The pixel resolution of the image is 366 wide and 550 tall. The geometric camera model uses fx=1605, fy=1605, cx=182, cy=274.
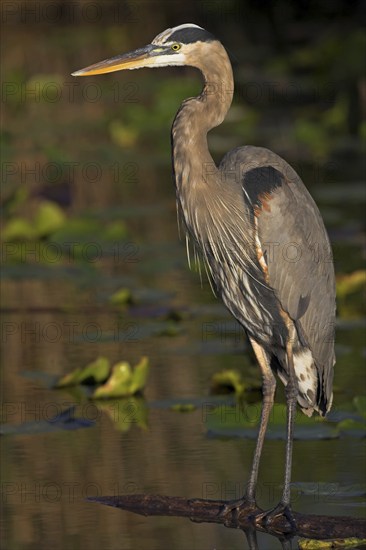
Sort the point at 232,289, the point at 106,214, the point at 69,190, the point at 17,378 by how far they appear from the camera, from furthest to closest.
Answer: the point at 69,190
the point at 106,214
the point at 17,378
the point at 232,289

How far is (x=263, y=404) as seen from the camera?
20.7ft

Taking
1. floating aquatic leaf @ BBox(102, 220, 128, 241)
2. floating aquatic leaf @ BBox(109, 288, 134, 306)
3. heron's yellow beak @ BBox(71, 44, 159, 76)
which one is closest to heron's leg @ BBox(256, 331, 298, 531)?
heron's yellow beak @ BBox(71, 44, 159, 76)

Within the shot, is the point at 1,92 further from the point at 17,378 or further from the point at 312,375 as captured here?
the point at 312,375

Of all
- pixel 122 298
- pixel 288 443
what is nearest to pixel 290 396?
pixel 288 443

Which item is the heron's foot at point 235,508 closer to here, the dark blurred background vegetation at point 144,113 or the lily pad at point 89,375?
the lily pad at point 89,375

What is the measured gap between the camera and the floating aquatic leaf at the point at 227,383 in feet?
24.8

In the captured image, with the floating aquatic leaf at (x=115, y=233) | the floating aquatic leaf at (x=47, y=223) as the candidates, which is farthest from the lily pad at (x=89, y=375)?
the floating aquatic leaf at (x=47, y=223)

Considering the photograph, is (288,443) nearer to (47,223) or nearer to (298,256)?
(298,256)

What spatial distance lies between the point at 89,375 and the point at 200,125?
192 centimetres

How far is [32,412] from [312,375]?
161cm

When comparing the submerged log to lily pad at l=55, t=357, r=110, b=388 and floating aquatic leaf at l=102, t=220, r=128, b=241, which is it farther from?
floating aquatic leaf at l=102, t=220, r=128, b=241

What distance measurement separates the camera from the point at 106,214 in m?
12.5

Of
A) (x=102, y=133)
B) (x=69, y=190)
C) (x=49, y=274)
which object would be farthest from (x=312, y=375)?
(x=102, y=133)

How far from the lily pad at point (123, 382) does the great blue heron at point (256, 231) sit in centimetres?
125
